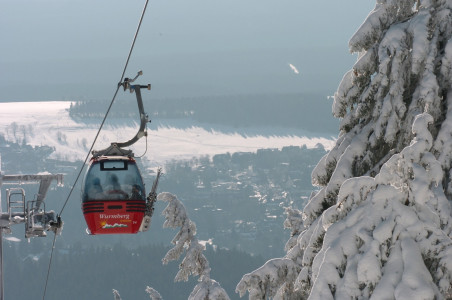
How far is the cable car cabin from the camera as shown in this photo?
2653cm

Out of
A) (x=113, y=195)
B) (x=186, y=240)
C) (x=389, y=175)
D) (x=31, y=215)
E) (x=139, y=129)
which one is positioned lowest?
(x=31, y=215)

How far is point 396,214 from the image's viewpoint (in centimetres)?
1195

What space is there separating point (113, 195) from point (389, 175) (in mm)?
15402

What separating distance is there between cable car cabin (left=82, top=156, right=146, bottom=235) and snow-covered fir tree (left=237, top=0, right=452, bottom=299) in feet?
23.4

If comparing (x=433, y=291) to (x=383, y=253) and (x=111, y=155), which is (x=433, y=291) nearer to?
(x=383, y=253)

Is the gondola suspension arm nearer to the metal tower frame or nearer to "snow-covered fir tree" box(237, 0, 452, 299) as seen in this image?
the metal tower frame

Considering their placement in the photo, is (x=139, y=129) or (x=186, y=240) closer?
(x=139, y=129)

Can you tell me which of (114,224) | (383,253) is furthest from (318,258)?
(114,224)

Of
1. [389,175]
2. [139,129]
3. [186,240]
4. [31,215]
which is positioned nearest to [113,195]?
[139,129]

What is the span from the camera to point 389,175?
12.2m

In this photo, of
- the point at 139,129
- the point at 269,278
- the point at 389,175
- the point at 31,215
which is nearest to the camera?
the point at 389,175

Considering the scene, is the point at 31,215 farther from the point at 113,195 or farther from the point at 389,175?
the point at 389,175

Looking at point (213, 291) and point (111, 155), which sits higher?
point (111, 155)

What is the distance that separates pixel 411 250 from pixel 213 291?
16.9m
